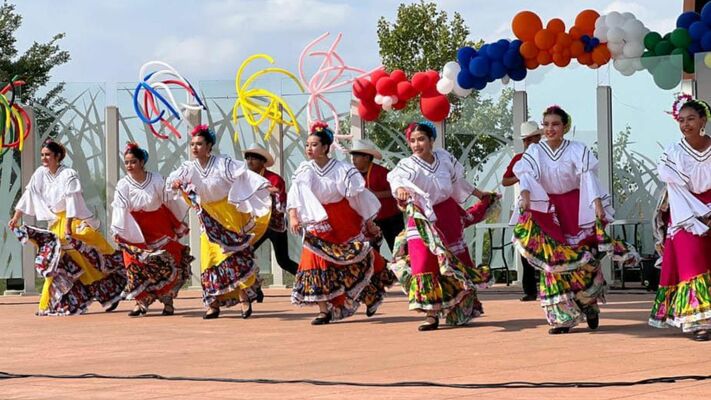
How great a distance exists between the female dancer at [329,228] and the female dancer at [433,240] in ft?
2.25

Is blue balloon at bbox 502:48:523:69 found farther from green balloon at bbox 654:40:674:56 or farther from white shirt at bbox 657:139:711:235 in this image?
white shirt at bbox 657:139:711:235

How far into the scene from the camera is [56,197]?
45.1ft

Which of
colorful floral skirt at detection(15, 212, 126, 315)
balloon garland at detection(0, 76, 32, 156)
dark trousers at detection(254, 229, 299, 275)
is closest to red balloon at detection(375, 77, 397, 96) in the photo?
dark trousers at detection(254, 229, 299, 275)

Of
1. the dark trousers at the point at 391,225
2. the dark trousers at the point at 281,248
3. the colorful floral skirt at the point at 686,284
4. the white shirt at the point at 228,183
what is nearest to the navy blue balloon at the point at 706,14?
the dark trousers at the point at 391,225

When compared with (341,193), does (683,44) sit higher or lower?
higher

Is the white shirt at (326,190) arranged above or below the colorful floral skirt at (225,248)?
above

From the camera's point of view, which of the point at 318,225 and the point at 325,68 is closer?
the point at 318,225

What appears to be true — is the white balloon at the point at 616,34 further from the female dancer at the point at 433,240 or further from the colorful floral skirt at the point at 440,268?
the colorful floral skirt at the point at 440,268

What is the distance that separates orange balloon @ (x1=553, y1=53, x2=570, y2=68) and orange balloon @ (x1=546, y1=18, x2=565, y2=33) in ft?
0.80

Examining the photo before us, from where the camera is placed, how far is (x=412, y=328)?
11039 mm

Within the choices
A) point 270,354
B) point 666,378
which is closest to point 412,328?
point 270,354

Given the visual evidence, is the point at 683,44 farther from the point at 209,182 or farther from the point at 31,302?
the point at 31,302

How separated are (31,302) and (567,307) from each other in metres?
8.54

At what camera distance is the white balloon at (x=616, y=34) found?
14250 mm
